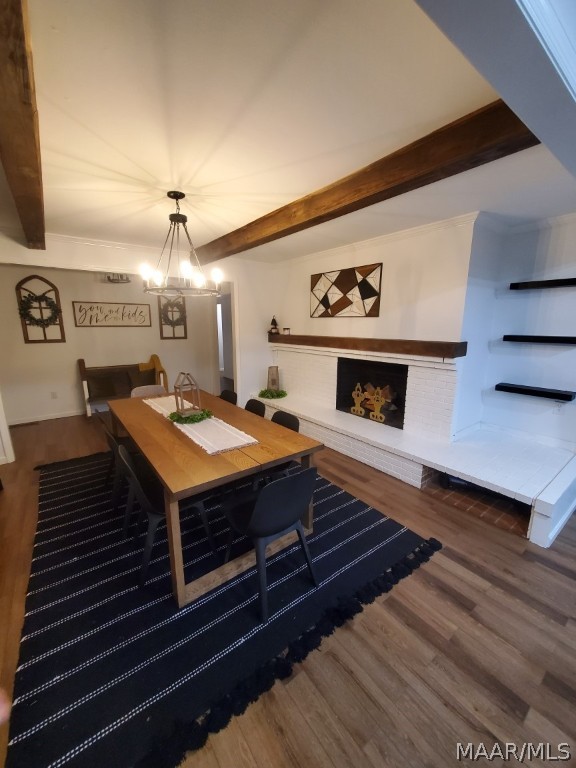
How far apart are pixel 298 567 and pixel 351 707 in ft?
2.34

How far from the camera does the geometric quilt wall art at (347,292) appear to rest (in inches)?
128

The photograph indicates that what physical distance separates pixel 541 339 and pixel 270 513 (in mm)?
2772

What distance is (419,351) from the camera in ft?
9.28

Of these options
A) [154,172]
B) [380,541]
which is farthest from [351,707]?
[154,172]

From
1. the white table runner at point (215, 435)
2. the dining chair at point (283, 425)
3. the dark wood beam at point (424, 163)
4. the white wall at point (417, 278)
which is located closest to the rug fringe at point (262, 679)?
the dining chair at point (283, 425)

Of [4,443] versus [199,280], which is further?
[4,443]

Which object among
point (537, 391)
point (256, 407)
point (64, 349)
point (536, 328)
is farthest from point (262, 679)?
point (64, 349)

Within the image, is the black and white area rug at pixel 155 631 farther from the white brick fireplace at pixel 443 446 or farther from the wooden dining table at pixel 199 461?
the white brick fireplace at pixel 443 446

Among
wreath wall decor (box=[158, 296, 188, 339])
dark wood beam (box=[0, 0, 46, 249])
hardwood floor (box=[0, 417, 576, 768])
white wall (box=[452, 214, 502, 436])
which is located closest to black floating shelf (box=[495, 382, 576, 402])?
white wall (box=[452, 214, 502, 436])

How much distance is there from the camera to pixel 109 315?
473cm

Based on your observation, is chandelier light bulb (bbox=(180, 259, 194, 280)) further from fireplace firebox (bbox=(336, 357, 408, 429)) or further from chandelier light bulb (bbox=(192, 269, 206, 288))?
fireplace firebox (bbox=(336, 357, 408, 429))

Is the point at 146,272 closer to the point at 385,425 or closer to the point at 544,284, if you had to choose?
the point at 385,425

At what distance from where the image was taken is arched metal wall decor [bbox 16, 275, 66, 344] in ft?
13.4

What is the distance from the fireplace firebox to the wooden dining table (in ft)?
5.22
